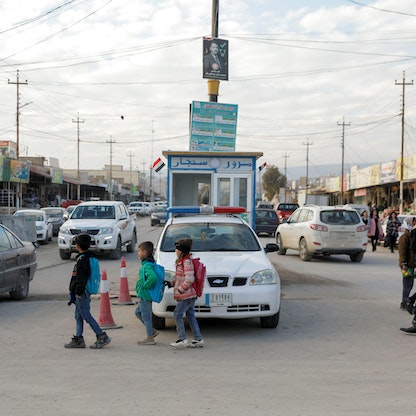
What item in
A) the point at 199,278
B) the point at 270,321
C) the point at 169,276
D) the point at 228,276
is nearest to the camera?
the point at 199,278

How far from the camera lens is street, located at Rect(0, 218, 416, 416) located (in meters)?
5.26

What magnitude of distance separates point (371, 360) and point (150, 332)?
2651 mm

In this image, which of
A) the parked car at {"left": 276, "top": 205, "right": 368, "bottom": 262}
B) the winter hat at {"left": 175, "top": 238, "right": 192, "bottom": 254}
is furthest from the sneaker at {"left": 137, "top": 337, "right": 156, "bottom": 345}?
the parked car at {"left": 276, "top": 205, "right": 368, "bottom": 262}

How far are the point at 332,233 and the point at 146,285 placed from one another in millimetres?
12557

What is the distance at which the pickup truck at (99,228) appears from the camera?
19094 mm

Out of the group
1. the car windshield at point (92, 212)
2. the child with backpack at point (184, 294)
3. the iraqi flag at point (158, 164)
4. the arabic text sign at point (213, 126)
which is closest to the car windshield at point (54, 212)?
the car windshield at point (92, 212)

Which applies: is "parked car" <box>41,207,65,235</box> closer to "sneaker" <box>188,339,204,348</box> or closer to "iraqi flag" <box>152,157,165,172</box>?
"iraqi flag" <box>152,157,165,172</box>

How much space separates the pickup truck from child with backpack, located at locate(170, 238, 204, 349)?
11541mm

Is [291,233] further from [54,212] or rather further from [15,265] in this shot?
[54,212]

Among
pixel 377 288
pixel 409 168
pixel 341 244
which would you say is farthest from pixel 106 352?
pixel 409 168

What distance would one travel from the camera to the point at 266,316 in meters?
8.41

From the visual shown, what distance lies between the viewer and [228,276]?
823cm

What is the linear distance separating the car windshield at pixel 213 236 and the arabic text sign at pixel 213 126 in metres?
9.14

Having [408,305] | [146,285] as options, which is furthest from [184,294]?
[408,305]
